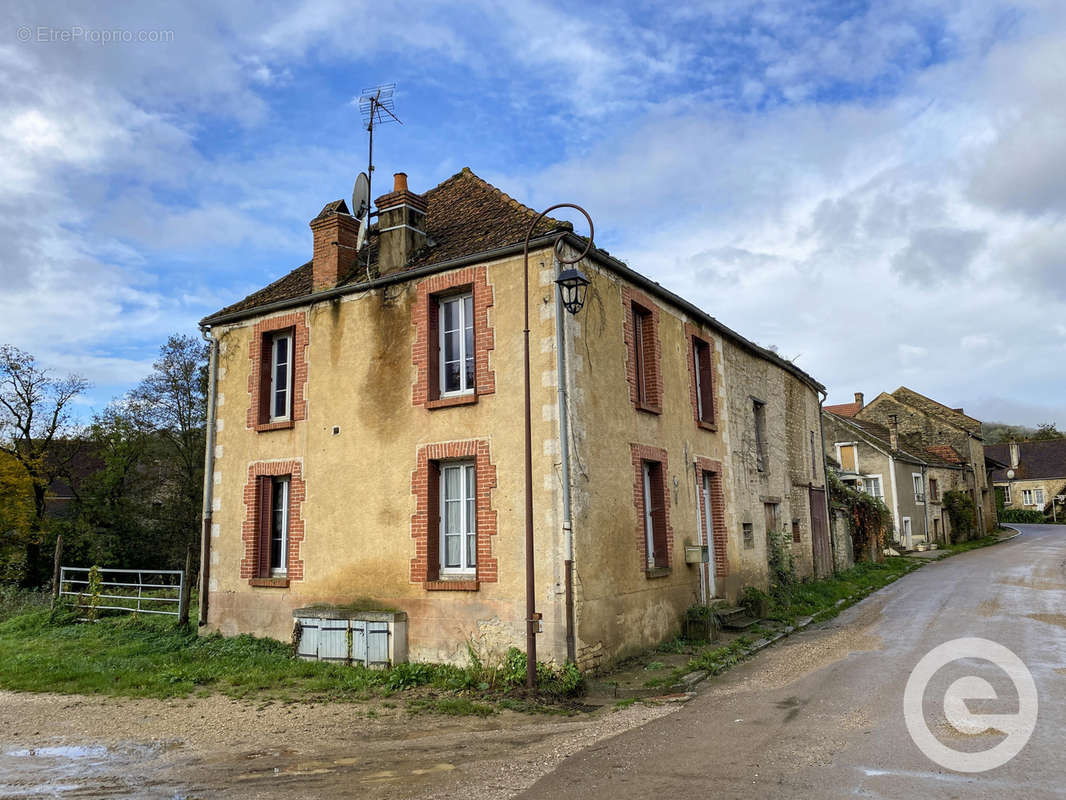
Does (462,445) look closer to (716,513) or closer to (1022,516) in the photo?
(716,513)

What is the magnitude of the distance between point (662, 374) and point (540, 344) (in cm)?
318

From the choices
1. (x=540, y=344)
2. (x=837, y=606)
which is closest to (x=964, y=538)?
(x=837, y=606)

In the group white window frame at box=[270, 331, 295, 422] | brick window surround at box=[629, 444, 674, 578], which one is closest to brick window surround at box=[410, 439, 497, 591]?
brick window surround at box=[629, 444, 674, 578]

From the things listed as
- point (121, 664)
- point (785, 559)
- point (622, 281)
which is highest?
point (622, 281)

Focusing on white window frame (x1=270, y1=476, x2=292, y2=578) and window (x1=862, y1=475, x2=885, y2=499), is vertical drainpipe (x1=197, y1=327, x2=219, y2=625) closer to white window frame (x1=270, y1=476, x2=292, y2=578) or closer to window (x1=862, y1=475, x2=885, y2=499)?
white window frame (x1=270, y1=476, x2=292, y2=578)

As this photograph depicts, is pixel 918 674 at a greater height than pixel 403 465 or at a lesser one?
lesser

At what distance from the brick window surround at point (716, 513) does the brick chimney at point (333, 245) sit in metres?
7.09

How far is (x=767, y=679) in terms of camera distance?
30.7 feet

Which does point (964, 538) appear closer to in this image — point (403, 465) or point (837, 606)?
point (837, 606)

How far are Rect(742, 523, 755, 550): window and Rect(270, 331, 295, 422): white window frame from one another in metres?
8.98

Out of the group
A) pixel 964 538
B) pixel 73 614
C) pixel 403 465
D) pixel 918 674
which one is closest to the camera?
pixel 918 674

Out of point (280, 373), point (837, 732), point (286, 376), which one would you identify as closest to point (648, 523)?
point (837, 732)

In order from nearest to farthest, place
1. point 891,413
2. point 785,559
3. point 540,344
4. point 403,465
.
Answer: point 540,344, point 403,465, point 785,559, point 891,413

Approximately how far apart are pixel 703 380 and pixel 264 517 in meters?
8.50
